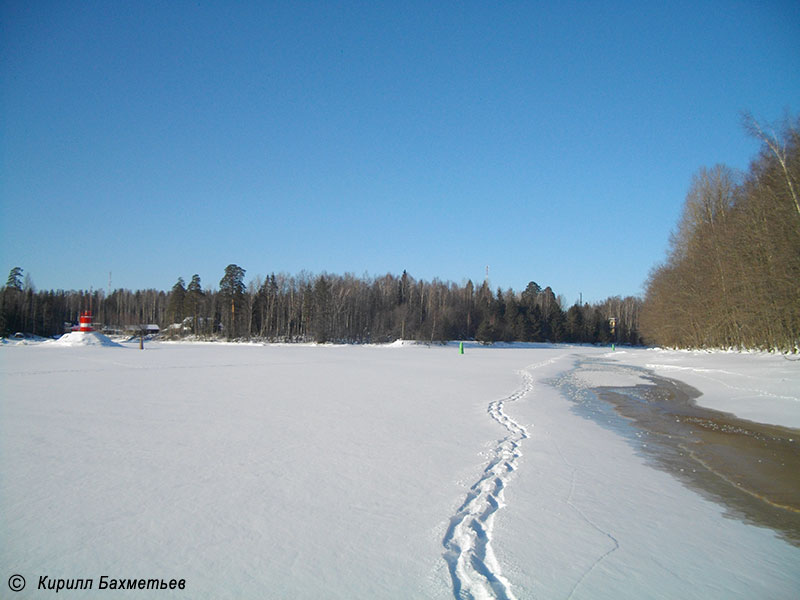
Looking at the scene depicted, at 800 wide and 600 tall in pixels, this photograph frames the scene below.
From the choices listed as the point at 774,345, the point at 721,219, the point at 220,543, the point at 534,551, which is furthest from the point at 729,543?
the point at 721,219

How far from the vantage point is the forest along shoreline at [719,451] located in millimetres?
5227

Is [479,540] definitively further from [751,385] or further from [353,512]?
[751,385]

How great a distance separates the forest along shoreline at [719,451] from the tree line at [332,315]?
54.2 m

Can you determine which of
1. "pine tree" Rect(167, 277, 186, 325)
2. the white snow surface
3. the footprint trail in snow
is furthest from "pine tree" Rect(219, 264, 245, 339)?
the footprint trail in snow

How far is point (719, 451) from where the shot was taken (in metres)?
7.78

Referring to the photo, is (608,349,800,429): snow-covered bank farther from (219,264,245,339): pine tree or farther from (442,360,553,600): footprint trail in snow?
(219,264,245,339): pine tree

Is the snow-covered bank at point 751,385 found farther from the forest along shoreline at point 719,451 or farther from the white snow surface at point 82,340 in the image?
the white snow surface at point 82,340

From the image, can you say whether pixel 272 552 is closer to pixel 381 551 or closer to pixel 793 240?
pixel 381 551

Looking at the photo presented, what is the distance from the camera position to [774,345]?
2394 centimetres

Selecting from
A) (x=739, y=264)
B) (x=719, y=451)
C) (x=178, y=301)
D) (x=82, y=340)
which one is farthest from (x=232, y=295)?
(x=719, y=451)

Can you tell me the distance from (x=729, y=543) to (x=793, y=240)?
21042 millimetres

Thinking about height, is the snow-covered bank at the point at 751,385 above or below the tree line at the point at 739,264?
below

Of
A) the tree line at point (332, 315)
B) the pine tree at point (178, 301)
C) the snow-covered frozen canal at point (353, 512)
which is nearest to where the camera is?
the snow-covered frozen canal at point (353, 512)

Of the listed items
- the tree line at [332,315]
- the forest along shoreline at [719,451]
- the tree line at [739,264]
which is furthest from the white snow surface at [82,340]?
the tree line at [739,264]
